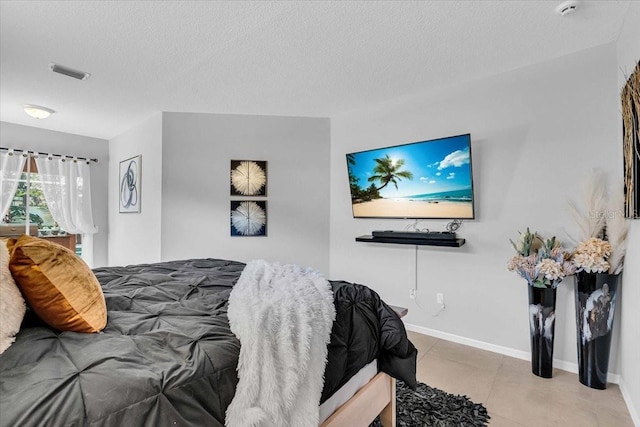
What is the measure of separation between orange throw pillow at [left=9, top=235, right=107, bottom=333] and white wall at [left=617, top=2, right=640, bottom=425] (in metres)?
2.61

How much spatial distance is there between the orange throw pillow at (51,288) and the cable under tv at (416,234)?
97.9 inches

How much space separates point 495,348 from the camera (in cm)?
277

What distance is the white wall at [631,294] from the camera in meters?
1.82

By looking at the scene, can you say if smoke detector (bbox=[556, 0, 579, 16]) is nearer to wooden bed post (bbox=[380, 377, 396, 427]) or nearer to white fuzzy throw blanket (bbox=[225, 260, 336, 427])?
white fuzzy throw blanket (bbox=[225, 260, 336, 427])

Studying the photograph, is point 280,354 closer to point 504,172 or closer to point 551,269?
point 551,269

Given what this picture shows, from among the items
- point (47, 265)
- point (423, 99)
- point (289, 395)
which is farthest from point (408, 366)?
point (423, 99)

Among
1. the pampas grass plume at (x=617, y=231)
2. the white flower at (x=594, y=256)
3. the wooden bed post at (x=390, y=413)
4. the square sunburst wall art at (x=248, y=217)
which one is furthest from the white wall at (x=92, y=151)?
the pampas grass plume at (x=617, y=231)

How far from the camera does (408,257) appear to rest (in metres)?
3.29

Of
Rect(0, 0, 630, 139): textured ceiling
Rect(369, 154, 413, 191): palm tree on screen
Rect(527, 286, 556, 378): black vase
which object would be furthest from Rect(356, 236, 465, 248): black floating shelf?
Rect(0, 0, 630, 139): textured ceiling

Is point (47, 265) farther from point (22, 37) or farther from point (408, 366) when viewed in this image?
point (22, 37)

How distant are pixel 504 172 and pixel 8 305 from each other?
308 centimetres

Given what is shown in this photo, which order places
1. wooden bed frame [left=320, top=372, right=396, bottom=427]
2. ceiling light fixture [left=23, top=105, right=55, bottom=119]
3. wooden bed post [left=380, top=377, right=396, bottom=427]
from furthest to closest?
ceiling light fixture [left=23, top=105, right=55, bottom=119] < wooden bed post [left=380, top=377, right=396, bottom=427] < wooden bed frame [left=320, top=372, right=396, bottom=427]

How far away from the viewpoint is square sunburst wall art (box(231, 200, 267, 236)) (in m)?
3.90

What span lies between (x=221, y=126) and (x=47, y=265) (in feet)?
10.1
